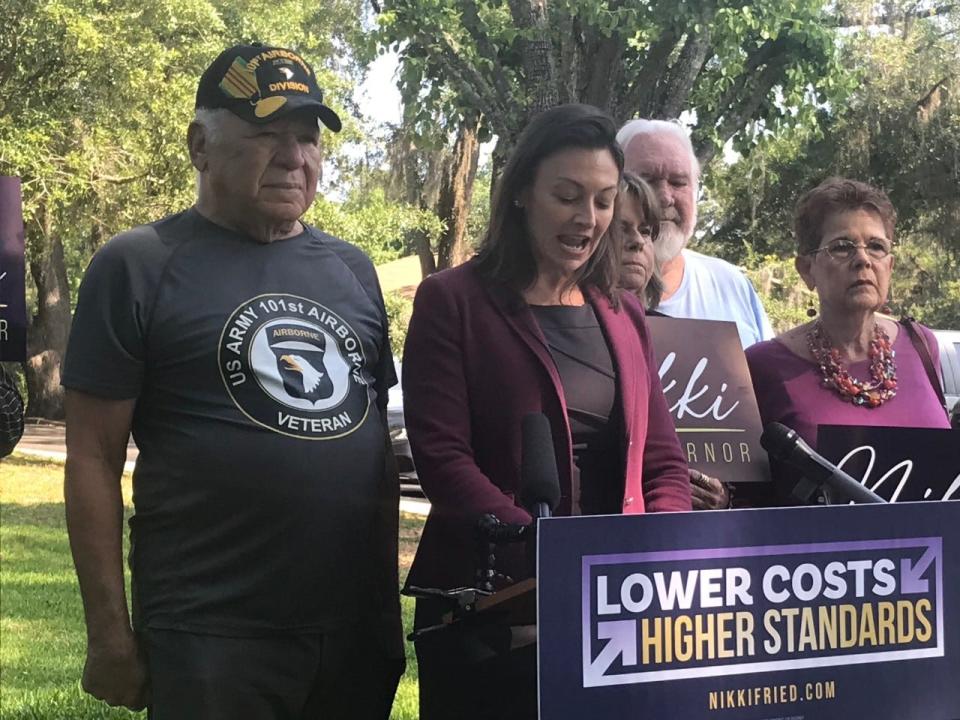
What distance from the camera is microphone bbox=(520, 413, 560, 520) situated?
197 centimetres

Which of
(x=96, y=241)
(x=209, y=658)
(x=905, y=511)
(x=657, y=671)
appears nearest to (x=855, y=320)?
(x=905, y=511)

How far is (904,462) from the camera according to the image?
2.73 m

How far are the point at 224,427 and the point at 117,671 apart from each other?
55 cm

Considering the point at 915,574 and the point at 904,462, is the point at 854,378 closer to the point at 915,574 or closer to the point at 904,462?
the point at 904,462

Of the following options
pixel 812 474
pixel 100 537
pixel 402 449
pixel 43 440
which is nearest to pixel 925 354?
pixel 812 474

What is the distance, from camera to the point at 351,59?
15562mm

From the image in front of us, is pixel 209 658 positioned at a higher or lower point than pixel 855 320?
lower

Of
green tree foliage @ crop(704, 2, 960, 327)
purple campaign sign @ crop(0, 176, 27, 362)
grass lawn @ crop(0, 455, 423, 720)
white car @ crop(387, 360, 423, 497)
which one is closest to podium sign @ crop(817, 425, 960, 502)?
purple campaign sign @ crop(0, 176, 27, 362)

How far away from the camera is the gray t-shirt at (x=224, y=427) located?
2.54 metres

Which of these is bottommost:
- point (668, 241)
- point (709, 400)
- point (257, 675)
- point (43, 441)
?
point (257, 675)

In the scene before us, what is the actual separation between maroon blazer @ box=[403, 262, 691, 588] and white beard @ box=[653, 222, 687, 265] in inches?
32.7

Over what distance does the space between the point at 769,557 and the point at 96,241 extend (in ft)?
49.2

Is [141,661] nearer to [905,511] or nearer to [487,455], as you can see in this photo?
[487,455]

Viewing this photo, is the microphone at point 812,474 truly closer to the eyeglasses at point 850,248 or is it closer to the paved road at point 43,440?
the eyeglasses at point 850,248
